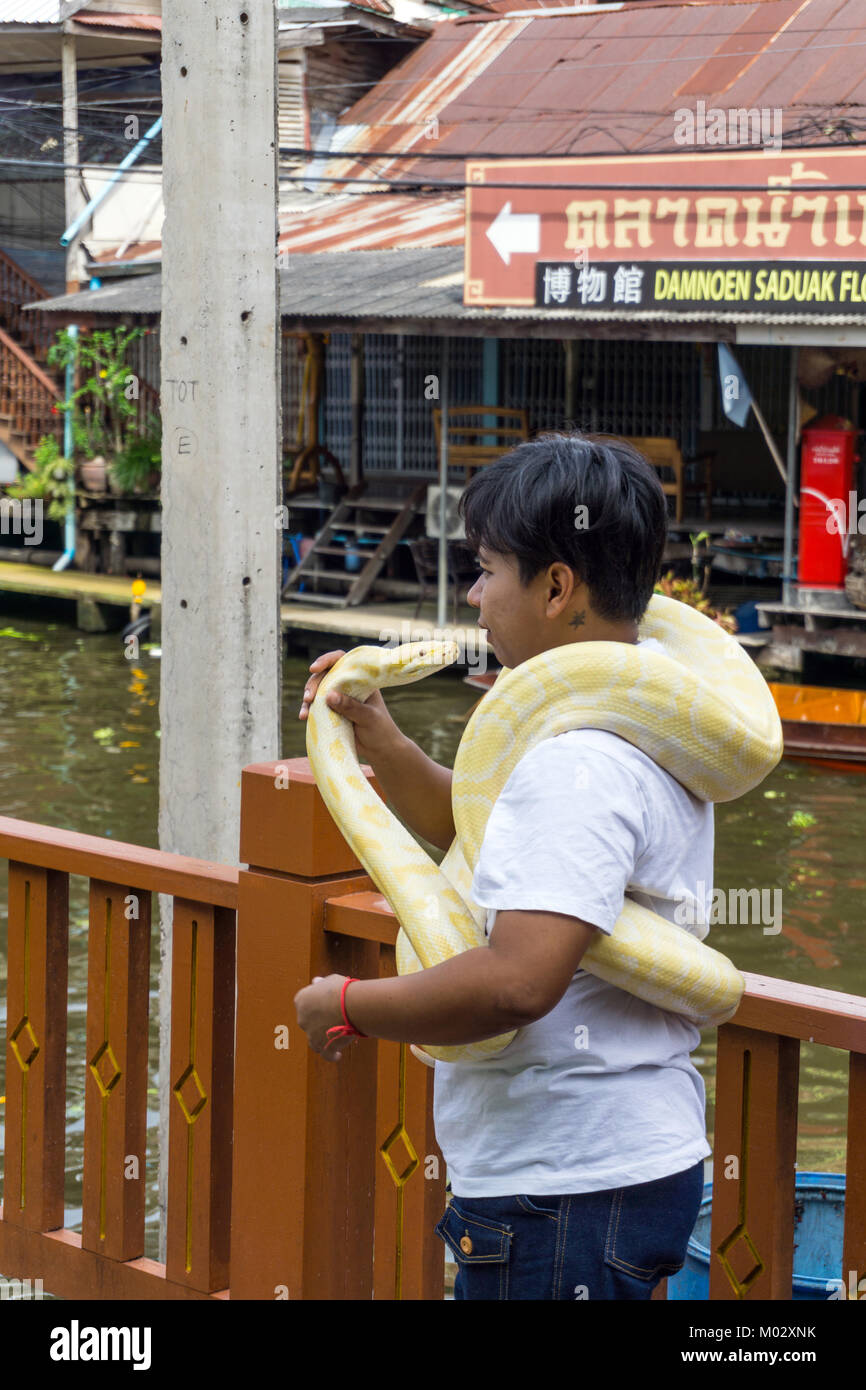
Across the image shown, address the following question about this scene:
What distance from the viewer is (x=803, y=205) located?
43.4 feet

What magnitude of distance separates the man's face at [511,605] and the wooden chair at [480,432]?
46.4ft

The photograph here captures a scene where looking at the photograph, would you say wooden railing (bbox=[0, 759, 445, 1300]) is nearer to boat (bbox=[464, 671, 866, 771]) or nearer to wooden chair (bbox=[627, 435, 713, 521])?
boat (bbox=[464, 671, 866, 771])

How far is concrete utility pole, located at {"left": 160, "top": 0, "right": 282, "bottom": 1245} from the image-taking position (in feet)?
13.9

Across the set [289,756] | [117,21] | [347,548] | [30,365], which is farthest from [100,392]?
[289,756]

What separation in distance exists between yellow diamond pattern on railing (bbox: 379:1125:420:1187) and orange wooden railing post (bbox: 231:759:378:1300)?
0.27 feet

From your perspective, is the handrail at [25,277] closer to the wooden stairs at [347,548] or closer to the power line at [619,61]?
the power line at [619,61]

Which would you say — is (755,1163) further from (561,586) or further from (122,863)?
(122,863)

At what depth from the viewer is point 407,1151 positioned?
113 inches

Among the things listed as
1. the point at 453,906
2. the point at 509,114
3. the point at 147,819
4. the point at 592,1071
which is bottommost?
the point at 147,819

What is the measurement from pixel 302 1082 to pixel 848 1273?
98 centimetres
